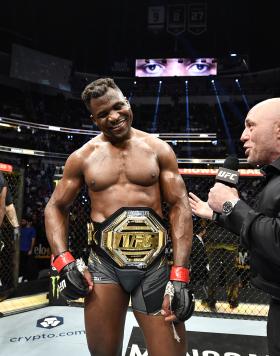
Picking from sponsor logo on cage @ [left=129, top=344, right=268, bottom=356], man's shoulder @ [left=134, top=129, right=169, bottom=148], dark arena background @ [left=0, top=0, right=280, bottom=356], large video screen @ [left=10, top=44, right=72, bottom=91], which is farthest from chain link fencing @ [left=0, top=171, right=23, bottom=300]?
large video screen @ [left=10, top=44, right=72, bottom=91]

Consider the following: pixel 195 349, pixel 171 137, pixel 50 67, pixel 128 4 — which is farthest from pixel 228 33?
pixel 195 349

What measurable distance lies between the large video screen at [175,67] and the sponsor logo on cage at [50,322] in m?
19.0

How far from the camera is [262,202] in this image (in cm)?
130

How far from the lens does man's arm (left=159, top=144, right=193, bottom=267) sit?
6.28 feet

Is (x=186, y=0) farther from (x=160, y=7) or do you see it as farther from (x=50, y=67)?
(x=50, y=67)

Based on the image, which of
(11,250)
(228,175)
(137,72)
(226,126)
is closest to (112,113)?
(228,175)

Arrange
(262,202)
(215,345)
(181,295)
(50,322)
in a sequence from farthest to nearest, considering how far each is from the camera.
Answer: (50,322), (215,345), (181,295), (262,202)

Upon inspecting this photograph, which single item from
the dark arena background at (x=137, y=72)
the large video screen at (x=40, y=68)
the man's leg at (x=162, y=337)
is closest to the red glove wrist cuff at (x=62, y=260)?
the man's leg at (x=162, y=337)

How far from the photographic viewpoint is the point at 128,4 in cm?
2019

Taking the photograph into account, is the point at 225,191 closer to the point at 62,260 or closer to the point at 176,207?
the point at 176,207

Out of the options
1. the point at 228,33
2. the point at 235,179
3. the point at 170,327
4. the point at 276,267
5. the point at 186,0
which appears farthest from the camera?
the point at 228,33

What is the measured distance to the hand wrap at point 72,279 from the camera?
1.83 m

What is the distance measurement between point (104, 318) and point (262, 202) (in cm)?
108

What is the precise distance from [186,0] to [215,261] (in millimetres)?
16260
